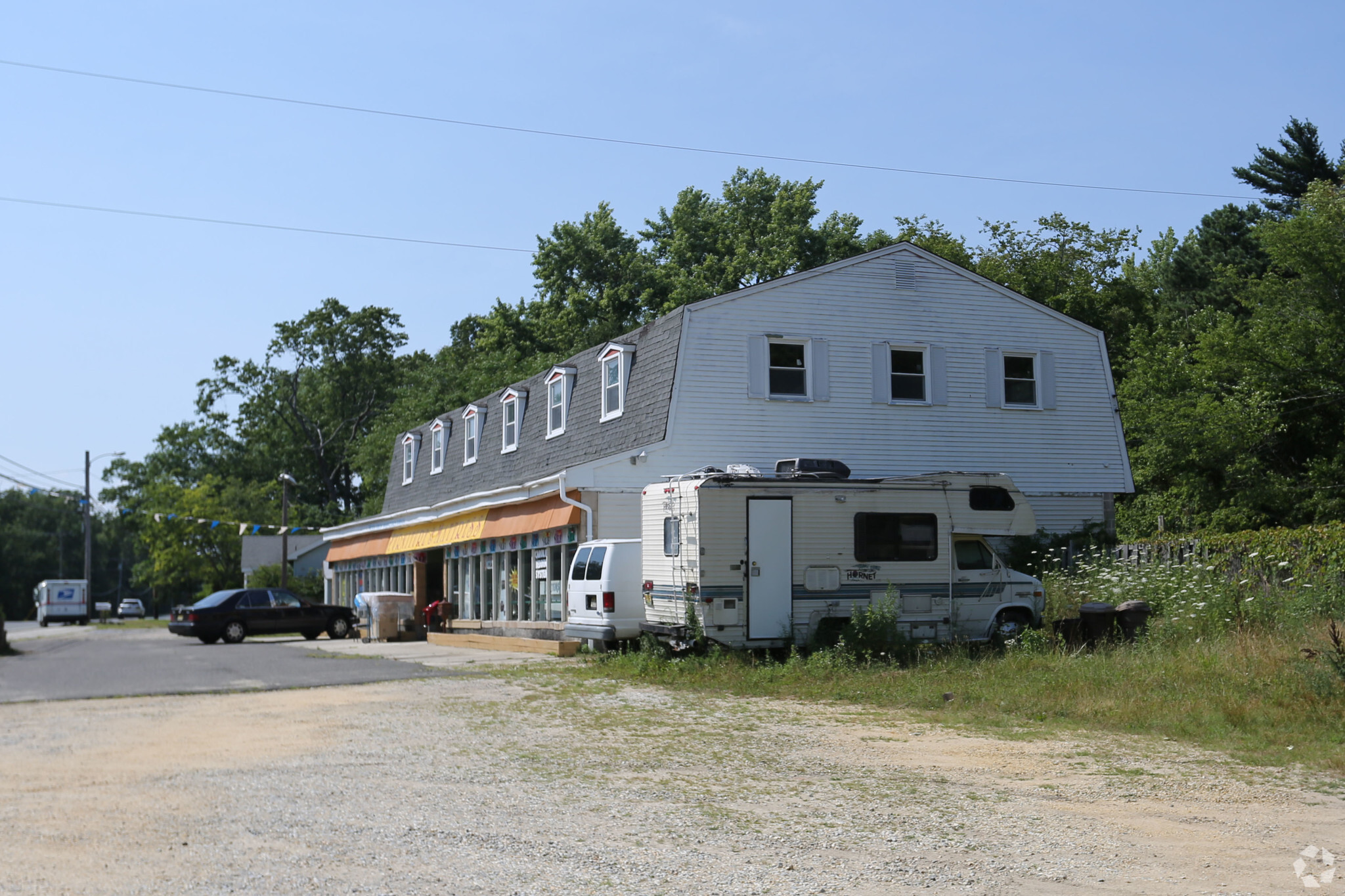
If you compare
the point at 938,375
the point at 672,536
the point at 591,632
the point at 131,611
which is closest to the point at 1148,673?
the point at 672,536

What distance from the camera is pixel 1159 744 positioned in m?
10.9

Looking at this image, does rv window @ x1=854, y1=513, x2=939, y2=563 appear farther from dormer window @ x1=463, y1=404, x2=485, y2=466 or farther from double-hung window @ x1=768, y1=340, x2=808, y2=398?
dormer window @ x1=463, y1=404, x2=485, y2=466

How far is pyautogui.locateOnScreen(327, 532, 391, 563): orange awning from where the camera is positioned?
40.9m

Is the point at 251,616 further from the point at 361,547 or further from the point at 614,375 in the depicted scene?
the point at 614,375

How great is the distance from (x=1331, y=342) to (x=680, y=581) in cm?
2310

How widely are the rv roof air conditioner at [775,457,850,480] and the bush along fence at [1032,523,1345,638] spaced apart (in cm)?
441

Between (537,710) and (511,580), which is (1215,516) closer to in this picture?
(511,580)

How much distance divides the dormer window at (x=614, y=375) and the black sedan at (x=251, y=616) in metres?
11.9

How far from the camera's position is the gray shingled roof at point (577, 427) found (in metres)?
26.3

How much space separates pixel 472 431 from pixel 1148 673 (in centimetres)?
2551

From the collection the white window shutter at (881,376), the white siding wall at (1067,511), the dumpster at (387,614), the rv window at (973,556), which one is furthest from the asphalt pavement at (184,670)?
the white siding wall at (1067,511)

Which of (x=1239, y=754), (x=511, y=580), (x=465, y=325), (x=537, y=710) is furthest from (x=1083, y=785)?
(x=465, y=325)

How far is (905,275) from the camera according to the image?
Result: 28531 mm

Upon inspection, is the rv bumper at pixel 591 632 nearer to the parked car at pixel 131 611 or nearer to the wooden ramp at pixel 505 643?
the wooden ramp at pixel 505 643
